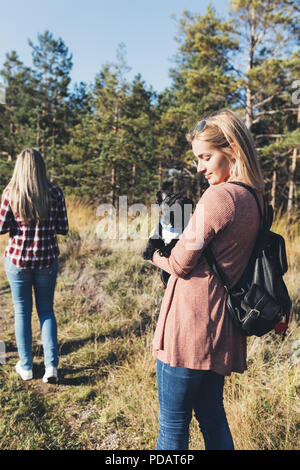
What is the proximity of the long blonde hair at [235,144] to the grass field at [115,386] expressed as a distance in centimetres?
153

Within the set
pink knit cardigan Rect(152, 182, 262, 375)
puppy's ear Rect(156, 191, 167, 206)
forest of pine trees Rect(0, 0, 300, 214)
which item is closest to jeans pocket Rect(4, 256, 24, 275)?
puppy's ear Rect(156, 191, 167, 206)

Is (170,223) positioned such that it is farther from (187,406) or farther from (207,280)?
(187,406)

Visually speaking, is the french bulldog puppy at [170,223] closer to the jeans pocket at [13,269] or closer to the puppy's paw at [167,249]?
the puppy's paw at [167,249]

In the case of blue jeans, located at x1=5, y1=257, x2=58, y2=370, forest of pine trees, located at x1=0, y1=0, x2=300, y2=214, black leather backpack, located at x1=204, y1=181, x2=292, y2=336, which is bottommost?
blue jeans, located at x1=5, y1=257, x2=58, y2=370

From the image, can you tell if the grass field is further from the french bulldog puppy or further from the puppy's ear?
the puppy's ear

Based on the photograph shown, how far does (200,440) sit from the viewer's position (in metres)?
1.94

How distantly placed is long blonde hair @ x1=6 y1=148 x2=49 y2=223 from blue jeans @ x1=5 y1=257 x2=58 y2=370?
1.36 feet

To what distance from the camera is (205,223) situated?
3.72ft

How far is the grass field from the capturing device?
205 centimetres

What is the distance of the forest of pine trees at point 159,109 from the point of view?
10453 mm

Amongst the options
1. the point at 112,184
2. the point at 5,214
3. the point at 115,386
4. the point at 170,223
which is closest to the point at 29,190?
the point at 5,214

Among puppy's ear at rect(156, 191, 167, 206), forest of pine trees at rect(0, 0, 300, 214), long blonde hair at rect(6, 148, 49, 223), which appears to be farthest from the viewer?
forest of pine trees at rect(0, 0, 300, 214)
